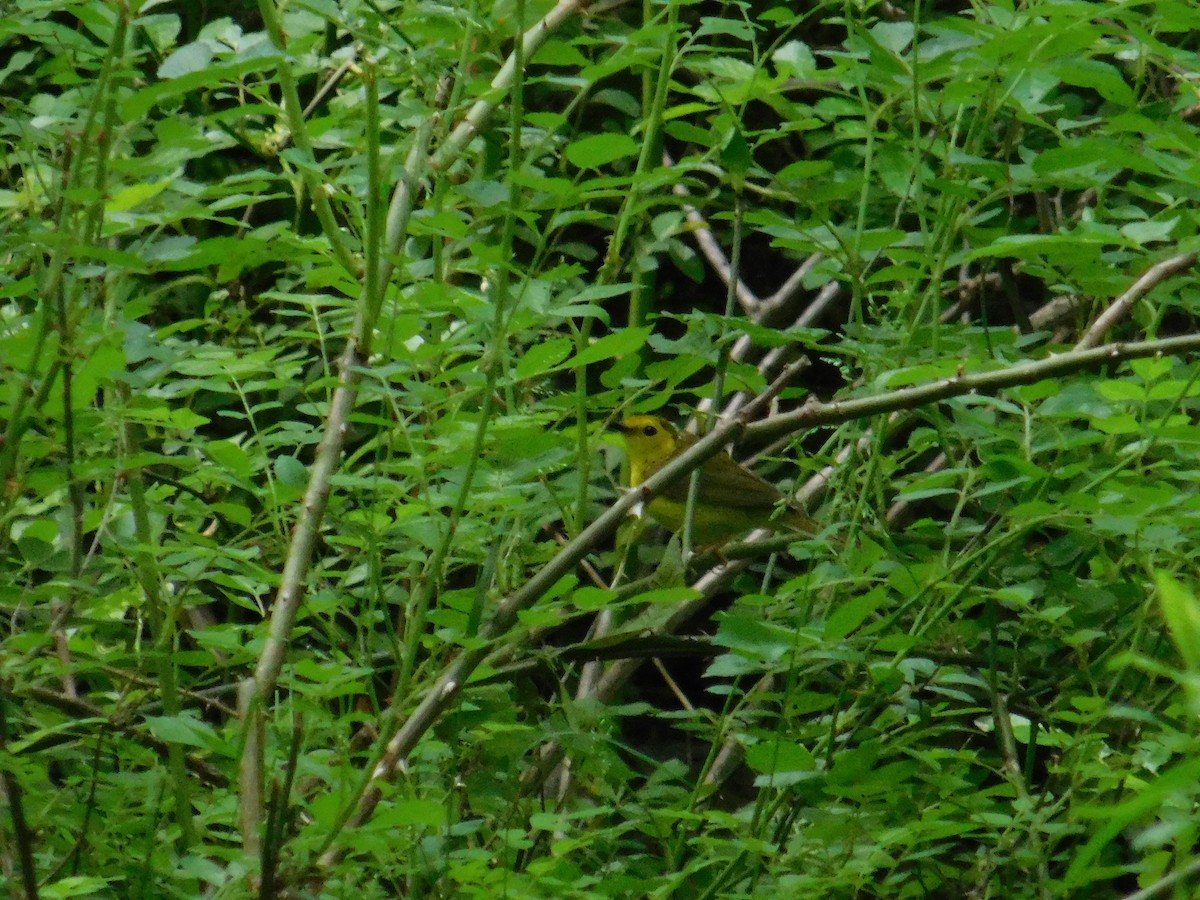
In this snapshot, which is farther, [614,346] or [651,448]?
[651,448]

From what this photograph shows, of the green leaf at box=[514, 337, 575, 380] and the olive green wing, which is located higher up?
the green leaf at box=[514, 337, 575, 380]

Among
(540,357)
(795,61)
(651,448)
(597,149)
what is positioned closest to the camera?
(597,149)

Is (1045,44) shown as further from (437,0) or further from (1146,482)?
(437,0)

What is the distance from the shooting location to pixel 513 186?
1.84 meters

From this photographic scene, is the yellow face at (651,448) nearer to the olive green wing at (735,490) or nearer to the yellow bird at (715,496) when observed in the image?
the yellow bird at (715,496)

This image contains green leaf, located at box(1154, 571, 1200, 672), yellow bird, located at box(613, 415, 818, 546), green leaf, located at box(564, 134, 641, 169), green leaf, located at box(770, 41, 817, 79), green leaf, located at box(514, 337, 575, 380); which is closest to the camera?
green leaf, located at box(1154, 571, 1200, 672)

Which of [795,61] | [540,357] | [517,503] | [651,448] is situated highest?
[795,61]

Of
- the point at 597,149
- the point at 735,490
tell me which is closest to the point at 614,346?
the point at 597,149

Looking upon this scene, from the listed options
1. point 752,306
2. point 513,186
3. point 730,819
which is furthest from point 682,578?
point 752,306

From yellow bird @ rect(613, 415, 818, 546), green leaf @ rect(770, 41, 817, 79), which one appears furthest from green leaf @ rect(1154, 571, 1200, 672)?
yellow bird @ rect(613, 415, 818, 546)

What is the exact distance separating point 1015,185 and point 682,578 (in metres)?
0.74

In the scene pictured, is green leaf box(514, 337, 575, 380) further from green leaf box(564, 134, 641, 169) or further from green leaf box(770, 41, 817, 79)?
green leaf box(770, 41, 817, 79)

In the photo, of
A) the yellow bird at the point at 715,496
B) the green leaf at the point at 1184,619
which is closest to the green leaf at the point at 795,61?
the green leaf at the point at 1184,619

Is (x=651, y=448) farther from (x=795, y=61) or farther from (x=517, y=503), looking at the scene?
(x=517, y=503)
